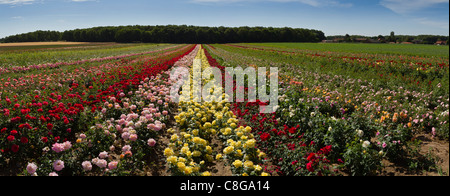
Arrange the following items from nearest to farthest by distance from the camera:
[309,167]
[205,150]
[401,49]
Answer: [309,167]
[205,150]
[401,49]

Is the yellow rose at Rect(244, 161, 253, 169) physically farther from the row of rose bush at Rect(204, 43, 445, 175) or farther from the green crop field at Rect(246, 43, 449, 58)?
the green crop field at Rect(246, 43, 449, 58)

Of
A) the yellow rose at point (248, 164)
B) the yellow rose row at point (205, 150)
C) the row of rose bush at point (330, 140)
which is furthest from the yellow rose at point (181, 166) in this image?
the row of rose bush at point (330, 140)

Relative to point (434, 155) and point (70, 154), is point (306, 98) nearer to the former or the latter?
point (434, 155)

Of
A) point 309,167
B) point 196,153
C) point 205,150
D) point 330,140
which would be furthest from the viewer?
point 205,150

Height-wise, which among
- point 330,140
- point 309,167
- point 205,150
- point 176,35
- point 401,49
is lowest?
point 205,150

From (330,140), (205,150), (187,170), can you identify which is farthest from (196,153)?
(330,140)

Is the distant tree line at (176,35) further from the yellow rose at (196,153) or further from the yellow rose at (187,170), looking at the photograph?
the yellow rose at (187,170)

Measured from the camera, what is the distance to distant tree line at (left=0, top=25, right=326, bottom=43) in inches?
3812

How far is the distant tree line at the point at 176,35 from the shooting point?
9681 cm

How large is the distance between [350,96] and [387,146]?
338cm

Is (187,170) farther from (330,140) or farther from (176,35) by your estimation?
(176,35)

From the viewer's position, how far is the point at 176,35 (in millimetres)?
99125

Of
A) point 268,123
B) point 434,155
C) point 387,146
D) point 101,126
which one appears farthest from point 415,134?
point 101,126

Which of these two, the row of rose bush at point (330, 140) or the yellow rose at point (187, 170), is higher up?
the row of rose bush at point (330, 140)
